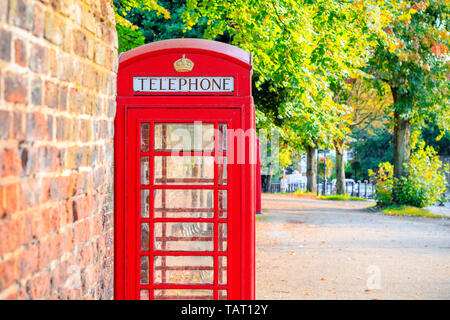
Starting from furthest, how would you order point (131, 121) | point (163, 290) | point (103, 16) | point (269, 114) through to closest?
1. point (269, 114)
2. point (163, 290)
3. point (131, 121)
4. point (103, 16)

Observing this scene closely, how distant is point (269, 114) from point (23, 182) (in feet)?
44.6

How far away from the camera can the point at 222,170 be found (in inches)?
166

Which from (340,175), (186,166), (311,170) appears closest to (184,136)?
(186,166)

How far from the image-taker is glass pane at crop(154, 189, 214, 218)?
14.0ft

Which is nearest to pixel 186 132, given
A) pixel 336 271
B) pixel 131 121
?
pixel 131 121

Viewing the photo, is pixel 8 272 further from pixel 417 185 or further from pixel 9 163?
pixel 417 185

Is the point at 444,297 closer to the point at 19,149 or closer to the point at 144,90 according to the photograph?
the point at 144,90

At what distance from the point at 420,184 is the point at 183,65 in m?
16.1

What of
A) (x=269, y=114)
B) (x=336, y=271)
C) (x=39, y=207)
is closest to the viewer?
(x=39, y=207)

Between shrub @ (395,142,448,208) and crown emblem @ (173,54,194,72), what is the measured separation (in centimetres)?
1582

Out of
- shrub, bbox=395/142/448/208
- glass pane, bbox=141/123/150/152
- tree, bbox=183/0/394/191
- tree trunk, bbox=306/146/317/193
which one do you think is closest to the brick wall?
glass pane, bbox=141/123/150/152

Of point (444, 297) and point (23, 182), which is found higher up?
point (23, 182)
